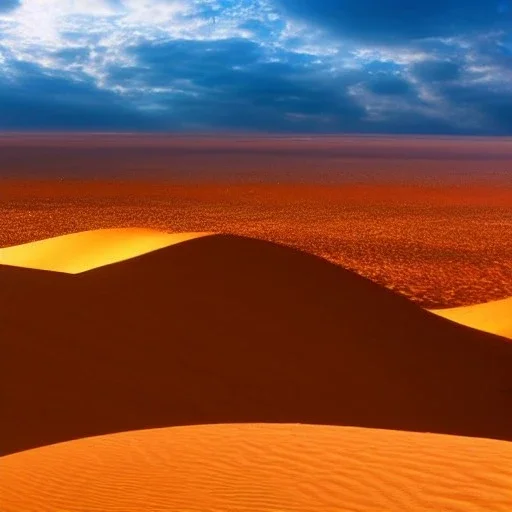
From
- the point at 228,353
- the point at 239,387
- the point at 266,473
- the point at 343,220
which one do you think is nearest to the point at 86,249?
the point at 228,353

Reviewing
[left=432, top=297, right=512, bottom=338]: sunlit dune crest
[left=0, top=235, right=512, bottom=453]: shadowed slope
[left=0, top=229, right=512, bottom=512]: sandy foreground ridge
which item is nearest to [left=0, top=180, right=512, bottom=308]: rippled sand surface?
[left=432, top=297, right=512, bottom=338]: sunlit dune crest

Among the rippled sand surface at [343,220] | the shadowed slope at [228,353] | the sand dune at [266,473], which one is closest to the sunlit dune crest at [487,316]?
the rippled sand surface at [343,220]

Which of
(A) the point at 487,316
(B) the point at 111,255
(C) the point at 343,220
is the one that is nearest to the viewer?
(A) the point at 487,316

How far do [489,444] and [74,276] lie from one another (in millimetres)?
8937

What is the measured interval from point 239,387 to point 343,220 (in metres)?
34.0

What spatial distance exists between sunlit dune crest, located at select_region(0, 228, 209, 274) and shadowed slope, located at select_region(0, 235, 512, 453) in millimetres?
2233

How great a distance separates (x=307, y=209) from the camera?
51562mm

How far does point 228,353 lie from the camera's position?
448 inches

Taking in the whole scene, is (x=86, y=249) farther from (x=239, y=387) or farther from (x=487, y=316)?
(x=239, y=387)

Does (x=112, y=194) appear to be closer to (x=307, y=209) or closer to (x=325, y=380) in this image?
(x=307, y=209)

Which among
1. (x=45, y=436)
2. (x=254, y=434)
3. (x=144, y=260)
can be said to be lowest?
(x=45, y=436)

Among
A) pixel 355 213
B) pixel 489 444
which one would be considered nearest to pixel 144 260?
pixel 489 444

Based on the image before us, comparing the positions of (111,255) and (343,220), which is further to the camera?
(343,220)

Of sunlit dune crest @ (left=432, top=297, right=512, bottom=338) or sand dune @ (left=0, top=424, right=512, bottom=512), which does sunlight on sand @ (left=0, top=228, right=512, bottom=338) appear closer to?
sunlit dune crest @ (left=432, top=297, right=512, bottom=338)
